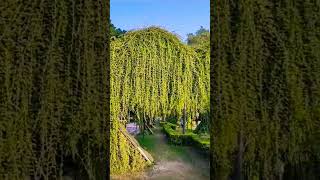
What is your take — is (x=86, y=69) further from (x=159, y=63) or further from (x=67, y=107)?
(x=159, y=63)

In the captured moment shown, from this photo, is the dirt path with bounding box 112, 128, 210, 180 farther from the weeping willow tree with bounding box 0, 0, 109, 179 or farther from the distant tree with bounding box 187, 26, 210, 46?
the weeping willow tree with bounding box 0, 0, 109, 179

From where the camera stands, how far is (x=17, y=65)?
1075 mm

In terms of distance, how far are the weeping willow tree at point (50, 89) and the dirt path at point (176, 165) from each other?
354 inches

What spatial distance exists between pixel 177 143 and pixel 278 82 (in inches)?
764

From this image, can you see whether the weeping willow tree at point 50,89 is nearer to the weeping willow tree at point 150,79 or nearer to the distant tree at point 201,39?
the weeping willow tree at point 150,79

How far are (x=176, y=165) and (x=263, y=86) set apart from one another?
44.9 feet

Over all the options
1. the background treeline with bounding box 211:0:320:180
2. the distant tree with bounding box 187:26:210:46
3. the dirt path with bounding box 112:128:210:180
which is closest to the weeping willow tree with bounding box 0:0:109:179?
the background treeline with bounding box 211:0:320:180

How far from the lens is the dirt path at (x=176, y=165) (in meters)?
12.3

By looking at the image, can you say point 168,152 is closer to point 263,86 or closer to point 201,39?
point 201,39

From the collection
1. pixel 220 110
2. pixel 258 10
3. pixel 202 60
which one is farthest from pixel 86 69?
pixel 202 60

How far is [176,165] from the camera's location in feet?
47.7

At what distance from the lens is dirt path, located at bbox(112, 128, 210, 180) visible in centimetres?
1227

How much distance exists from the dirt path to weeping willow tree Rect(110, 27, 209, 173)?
1.47m

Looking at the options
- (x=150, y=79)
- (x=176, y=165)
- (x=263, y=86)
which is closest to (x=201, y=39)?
(x=176, y=165)
